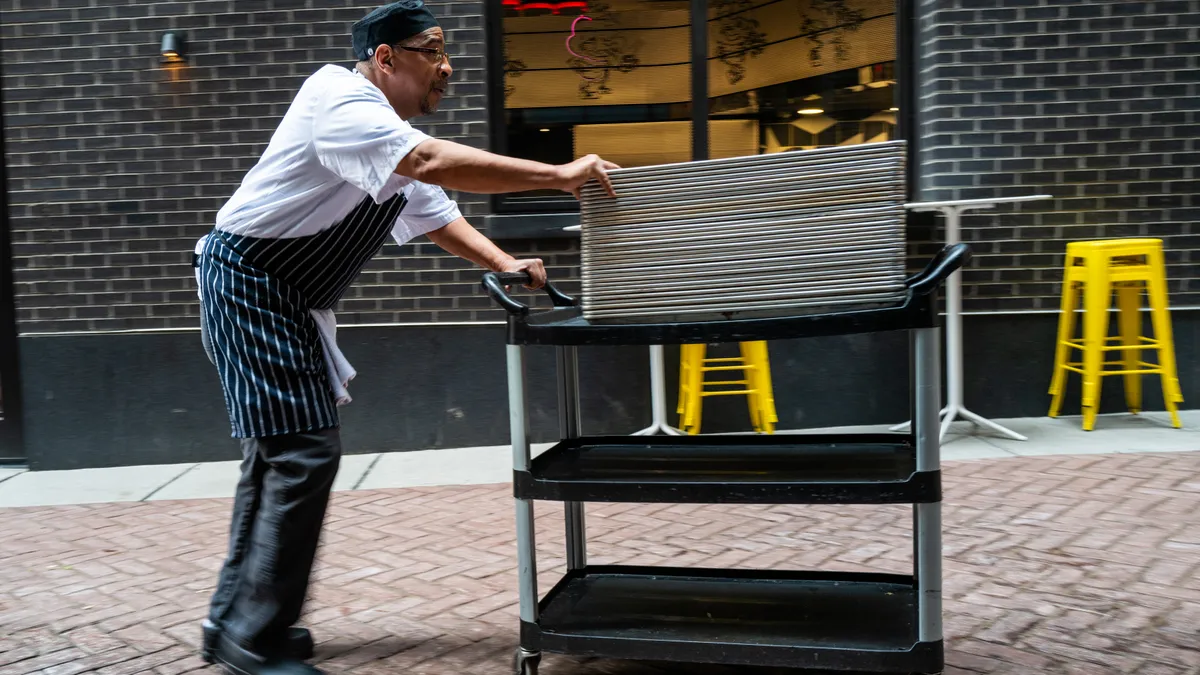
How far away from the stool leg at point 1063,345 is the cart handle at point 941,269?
391 cm

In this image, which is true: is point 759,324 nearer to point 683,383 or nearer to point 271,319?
point 271,319

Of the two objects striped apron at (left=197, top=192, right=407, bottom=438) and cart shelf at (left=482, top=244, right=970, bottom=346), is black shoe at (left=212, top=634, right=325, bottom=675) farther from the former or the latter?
cart shelf at (left=482, top=244, right=970, bottom=346)

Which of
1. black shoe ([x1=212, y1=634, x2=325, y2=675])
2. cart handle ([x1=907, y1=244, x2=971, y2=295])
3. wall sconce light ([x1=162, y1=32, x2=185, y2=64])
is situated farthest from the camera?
wall sconce light ([x1=162, y1=32, x2=185, y2=64])

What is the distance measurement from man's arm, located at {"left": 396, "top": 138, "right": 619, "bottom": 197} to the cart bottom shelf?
1.18 m

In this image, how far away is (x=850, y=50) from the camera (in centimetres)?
643

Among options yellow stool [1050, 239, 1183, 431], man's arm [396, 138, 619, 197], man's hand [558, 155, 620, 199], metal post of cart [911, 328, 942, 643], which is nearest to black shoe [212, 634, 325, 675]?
man's arm [396, 138, 619, 197]

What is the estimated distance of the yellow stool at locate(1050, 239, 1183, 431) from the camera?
5.80 metres

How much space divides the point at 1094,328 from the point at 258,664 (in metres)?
4.80

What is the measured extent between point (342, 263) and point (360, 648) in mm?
1232

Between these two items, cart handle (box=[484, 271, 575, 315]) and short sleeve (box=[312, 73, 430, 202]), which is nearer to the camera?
short sleeve (box=[312, 73, 430, 202])

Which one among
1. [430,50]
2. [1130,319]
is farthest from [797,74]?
[430,50]

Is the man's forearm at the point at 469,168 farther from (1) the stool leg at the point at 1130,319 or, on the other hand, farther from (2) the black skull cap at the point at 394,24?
(1) the stool leg at the point at 1130,319

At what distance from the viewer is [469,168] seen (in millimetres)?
2549

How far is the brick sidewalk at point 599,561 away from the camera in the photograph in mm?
3227
